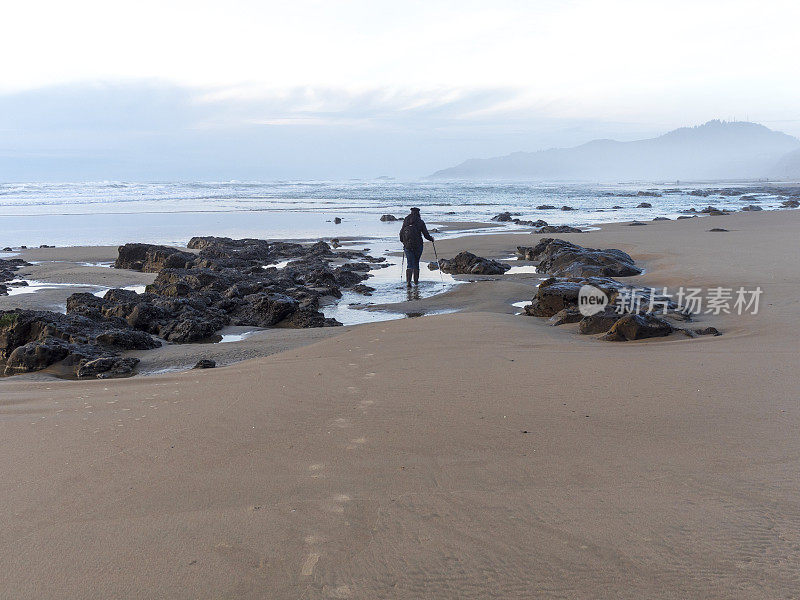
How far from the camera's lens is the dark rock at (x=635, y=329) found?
6859 millimetres

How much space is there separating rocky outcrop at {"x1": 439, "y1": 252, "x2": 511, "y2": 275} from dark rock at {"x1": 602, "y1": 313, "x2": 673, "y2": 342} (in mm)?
7532

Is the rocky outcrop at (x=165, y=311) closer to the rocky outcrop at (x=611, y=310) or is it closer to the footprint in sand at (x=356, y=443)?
the rocky outcrop at (x=611, y=310)

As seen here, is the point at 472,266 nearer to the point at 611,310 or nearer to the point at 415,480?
the point at 611,310

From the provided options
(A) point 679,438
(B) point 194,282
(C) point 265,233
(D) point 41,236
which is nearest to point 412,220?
(B) point 194,282

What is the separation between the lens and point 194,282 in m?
11.7

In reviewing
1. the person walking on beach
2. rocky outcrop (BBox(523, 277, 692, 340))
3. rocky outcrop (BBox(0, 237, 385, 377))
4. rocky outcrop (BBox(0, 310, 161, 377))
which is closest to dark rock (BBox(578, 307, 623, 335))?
rocky outcrop (BBox(523, 277, 692, 340))

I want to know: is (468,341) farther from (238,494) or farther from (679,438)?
(238,494)

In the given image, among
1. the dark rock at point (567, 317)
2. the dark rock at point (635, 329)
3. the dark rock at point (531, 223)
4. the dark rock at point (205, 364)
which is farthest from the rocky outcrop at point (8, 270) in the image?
the dark rock at point (531, 223)

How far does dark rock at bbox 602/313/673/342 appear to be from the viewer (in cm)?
686

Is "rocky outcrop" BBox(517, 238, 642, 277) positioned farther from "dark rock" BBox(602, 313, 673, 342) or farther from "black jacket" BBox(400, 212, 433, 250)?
"dark rock" BBox(602, 313, 673, 342)

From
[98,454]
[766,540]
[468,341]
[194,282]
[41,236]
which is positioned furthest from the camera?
[41,236]

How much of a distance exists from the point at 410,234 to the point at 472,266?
2141 mm

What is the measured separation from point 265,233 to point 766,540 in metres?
24.1

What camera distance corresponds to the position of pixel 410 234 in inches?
522
